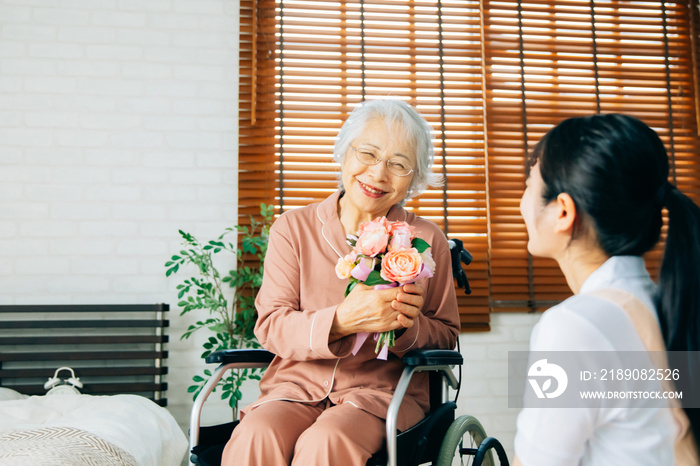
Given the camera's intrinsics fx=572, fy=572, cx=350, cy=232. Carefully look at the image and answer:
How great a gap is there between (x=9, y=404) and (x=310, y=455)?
1392mm

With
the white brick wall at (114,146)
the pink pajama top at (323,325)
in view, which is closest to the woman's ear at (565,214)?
the pink pajama top at (323,325)

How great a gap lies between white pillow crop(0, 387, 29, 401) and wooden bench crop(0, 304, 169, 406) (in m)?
0.09

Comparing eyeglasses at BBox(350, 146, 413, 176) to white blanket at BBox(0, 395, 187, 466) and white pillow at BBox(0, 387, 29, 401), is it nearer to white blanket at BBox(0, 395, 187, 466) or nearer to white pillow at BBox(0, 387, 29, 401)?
white blanket at BBox(0, 395, 187, 466)

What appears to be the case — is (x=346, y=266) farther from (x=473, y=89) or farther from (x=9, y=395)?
(x=473, y=89)

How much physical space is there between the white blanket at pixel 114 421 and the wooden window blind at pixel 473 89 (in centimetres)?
110

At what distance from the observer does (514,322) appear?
120 inches

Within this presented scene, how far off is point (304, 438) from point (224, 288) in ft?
5.31

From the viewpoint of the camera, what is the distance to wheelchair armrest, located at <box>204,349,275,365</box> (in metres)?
1.68

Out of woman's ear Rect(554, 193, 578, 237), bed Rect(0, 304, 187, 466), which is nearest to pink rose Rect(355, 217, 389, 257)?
woman's ear Rect(554, 193, 578, 237)

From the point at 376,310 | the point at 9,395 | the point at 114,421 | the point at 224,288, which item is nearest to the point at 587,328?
the point at 376,310

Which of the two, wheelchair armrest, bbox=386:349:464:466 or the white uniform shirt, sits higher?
the white uniform shirt

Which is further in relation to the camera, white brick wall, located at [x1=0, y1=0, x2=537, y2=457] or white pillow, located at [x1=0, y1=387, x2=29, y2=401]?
white brick wall, located at [x1=0, y1=0, x2=537, y2=457]

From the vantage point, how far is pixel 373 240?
4.69 feet

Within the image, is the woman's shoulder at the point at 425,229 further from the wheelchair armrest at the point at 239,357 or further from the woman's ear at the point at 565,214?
the woman's ear at the point at 565,214
